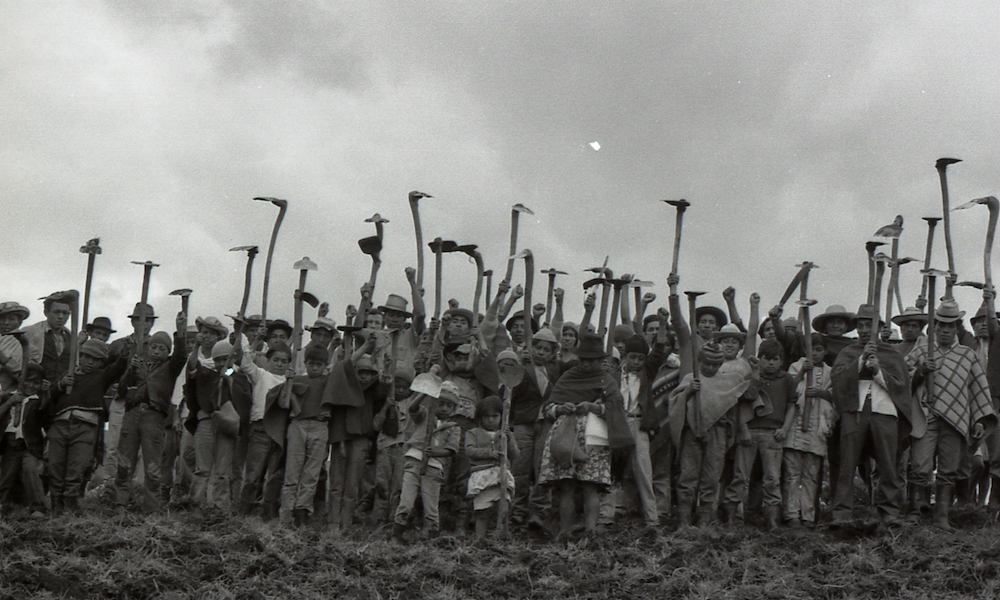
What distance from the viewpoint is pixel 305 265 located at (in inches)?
522

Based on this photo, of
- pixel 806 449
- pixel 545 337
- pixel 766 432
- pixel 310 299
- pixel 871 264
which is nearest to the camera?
pixel 806 449

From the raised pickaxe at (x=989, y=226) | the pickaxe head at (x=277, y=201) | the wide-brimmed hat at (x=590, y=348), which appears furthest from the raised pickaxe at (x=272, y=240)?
the raised pickaxe at (x=989, y=226)

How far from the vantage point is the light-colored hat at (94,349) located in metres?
12.6

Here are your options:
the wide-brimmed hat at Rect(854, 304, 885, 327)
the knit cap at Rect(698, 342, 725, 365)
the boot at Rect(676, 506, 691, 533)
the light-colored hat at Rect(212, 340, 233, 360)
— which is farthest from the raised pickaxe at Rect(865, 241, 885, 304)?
the light-colored hat at Rect(212, 340, 233, 360)

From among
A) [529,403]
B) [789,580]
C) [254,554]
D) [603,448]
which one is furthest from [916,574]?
[254,554]

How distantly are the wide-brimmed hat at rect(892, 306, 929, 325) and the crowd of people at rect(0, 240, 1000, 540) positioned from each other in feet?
1.62

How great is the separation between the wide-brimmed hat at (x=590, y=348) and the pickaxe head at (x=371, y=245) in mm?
3330

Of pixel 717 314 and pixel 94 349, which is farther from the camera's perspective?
pixel 717 314

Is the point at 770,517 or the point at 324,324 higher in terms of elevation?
the point at 324,324

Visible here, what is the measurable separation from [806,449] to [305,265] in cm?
596

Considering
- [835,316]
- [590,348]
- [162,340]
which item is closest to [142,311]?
[162,340]

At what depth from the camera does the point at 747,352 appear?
43.0 feet

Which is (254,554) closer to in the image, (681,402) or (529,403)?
(529,403)

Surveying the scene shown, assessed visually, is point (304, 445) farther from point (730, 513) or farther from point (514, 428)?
point (730, 513)
